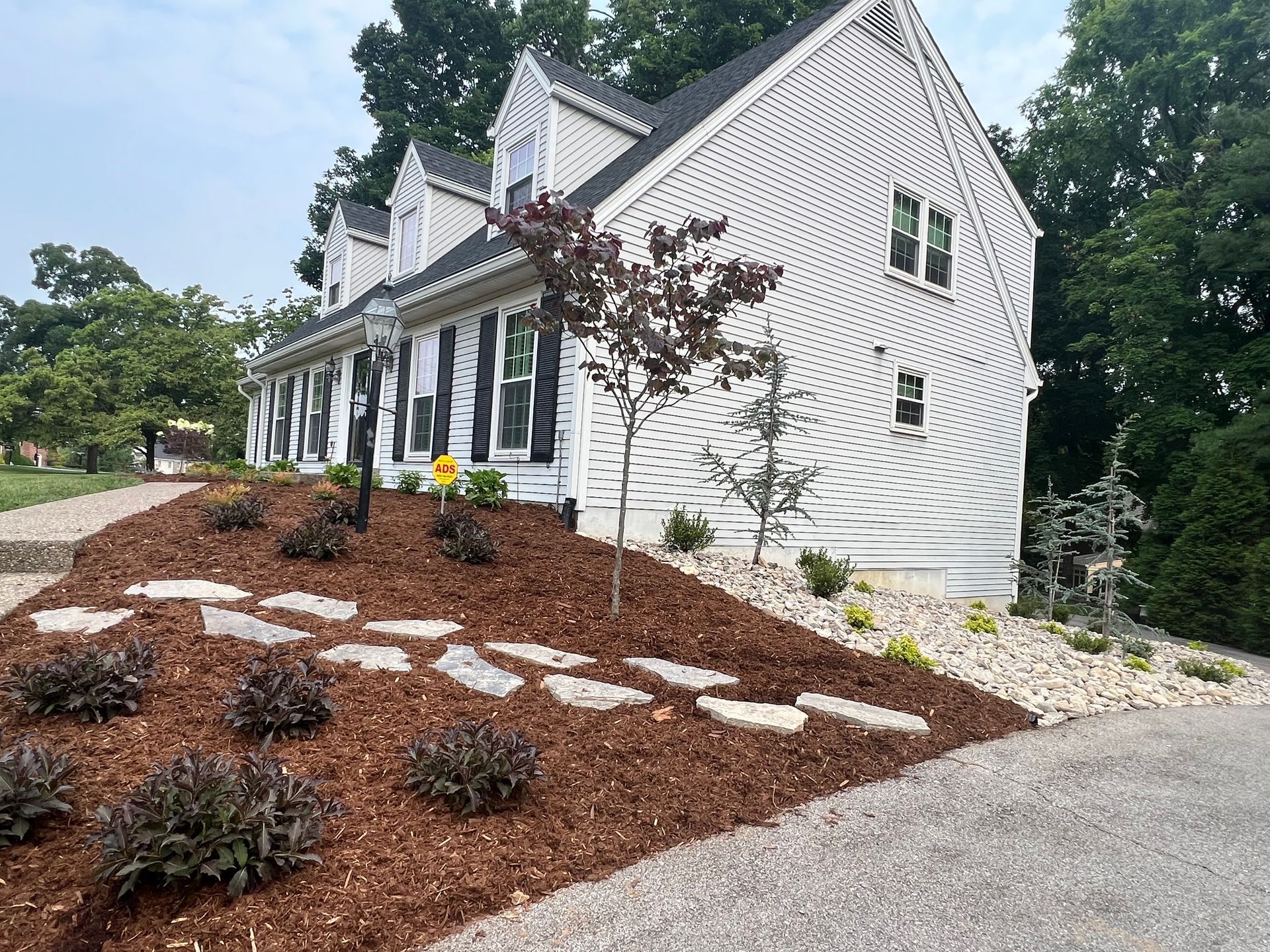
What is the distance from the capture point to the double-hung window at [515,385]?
8656mm

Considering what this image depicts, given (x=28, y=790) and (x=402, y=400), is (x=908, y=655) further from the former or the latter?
(x=402, y=400)

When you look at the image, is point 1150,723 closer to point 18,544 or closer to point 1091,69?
point 18,544

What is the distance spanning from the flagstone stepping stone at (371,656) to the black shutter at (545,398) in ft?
14.5

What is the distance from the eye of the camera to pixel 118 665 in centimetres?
283

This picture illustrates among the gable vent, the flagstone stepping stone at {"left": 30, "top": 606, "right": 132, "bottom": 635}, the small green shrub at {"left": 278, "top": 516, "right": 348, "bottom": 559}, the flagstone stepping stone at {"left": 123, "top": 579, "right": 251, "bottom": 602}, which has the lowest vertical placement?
the flagstone stepping stone at {"left": 30, "top": 606, "right": 132, "bottom": 635}

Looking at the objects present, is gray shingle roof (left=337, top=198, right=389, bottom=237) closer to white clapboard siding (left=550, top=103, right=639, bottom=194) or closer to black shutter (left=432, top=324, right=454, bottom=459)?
black shutter (left=432, top=324, right=454, bottom=459)

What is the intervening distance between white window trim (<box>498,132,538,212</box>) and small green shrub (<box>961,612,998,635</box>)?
7220 mm

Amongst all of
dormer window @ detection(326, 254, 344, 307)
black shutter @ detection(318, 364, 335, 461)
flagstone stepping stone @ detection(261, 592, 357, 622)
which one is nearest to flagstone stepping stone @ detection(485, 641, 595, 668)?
flagstone stepping stone @ detection(261, 592, 357, 622)

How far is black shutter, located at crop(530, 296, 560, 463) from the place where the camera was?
26.6 feet

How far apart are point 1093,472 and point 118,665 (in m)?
23.1

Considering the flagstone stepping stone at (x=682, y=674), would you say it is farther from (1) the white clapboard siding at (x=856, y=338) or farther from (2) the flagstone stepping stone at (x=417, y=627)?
(1) the white clapboard siding at (x=856, y=338)

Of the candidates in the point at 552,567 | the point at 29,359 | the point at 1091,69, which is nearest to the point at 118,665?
the point at 552,567

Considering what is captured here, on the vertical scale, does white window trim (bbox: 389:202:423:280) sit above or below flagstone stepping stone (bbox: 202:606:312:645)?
above

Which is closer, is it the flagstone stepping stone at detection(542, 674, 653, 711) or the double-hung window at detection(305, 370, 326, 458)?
the flagstone stepping stone at detection(542, 674, 653, 711)
